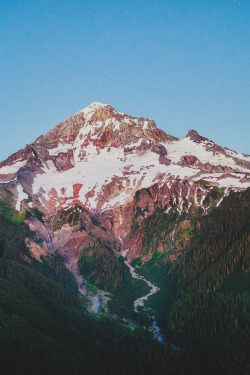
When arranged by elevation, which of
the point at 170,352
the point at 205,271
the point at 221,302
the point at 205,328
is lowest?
the point at 170,352

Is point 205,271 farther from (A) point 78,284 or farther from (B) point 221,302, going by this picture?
(A) point 78,284

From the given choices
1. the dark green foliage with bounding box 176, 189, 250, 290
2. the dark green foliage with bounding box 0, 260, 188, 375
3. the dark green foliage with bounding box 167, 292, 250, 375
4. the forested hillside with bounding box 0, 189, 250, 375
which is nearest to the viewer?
the dark green foliage with bounding box 0, 260, 188, 375

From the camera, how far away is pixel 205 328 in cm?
12444

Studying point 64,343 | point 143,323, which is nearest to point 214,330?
point 143,323

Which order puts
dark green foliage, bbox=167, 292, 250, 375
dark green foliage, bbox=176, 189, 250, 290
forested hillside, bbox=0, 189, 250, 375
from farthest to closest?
dark green foliage, bbox=176, 189, 250, 290, dark green foliage, bbox=167, 292, 250, 375, forested hillside, bbox=0, 189, 250, 375

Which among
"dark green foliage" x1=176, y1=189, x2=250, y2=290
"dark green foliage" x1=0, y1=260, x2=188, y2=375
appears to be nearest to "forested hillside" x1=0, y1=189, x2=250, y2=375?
"dark green foliage" x1=0, y1=260, x2=188, y2=375

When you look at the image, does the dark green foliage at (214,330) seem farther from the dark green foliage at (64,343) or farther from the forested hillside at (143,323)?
the dark green foliage at (64,343)

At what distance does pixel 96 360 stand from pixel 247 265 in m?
78.9

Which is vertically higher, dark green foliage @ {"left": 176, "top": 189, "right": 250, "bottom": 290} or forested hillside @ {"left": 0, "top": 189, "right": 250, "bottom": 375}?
dark green foliage @ {"left": 176, "top": 189, "right": 250, "bottom": 290}

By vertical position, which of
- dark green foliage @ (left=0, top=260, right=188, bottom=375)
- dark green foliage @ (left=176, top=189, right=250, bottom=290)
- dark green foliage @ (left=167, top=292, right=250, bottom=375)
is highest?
dark green foliage @ (left=176, top=189, right=250, bottom=290)

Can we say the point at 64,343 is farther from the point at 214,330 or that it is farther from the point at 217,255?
the point at 217,255

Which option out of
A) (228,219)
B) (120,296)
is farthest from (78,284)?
(228,219)

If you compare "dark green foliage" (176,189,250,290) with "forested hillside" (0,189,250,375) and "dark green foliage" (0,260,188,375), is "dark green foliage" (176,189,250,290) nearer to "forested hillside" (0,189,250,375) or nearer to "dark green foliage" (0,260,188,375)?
"forested hillside" (0,189,250,375)

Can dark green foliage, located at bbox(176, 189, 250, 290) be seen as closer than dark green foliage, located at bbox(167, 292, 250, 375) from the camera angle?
No
